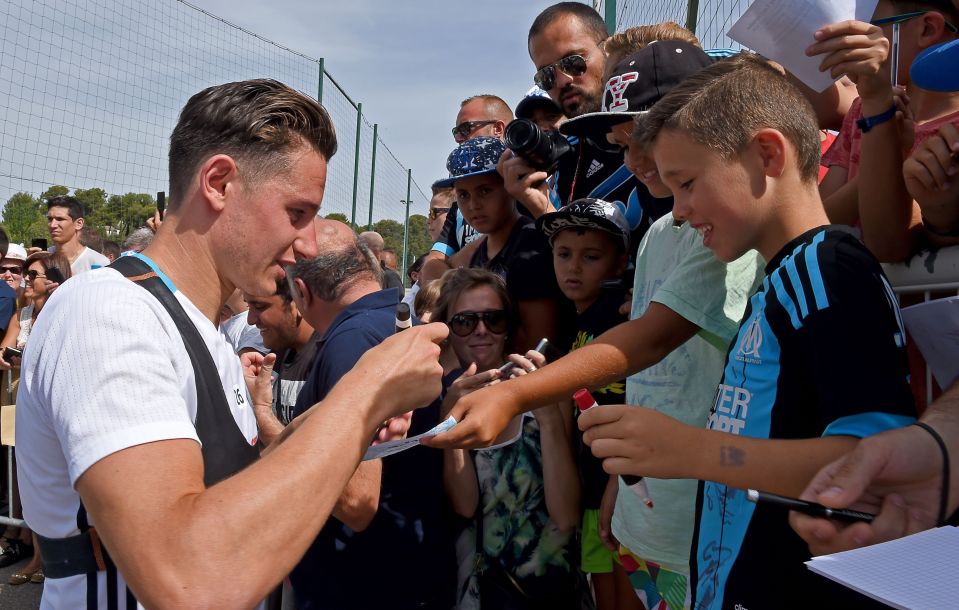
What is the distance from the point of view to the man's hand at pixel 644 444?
4.71ft

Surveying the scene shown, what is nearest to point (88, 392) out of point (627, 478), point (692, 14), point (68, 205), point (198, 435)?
point (198, 435)

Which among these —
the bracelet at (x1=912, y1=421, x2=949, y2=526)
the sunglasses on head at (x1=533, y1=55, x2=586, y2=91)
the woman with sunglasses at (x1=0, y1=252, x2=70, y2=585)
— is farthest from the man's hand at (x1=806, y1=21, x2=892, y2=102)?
the woman with sunglasses at (x1=0, y1=252, x2=70, y2=585)

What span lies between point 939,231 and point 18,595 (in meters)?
5.92

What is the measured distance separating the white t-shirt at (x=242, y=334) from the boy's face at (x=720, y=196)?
2.95 metres

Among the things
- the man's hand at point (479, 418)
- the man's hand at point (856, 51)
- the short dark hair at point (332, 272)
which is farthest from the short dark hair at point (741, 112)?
the short dark hair at point (332, 272)

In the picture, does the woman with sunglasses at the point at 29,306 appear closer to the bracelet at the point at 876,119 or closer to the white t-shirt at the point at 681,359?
the white t-shirt at the point at 681,359

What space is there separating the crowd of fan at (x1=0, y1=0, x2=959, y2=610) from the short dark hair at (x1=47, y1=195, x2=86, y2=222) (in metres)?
4.91

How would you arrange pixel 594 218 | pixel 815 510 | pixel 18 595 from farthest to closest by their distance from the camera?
pixel 18 595 → pixel 594 218 → pixel 815 510

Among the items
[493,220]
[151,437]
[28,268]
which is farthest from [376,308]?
[28,268]

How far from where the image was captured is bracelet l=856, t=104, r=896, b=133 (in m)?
1.84

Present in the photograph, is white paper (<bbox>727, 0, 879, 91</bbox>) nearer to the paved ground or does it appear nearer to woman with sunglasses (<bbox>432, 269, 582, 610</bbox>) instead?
woman with sunglasses (<bbox>432, 269, 582, 610</bbox>)

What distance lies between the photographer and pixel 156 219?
6090 millimetres

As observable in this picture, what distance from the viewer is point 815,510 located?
1.17m

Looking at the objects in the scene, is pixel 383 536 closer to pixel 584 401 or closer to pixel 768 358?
pixel 584 401
